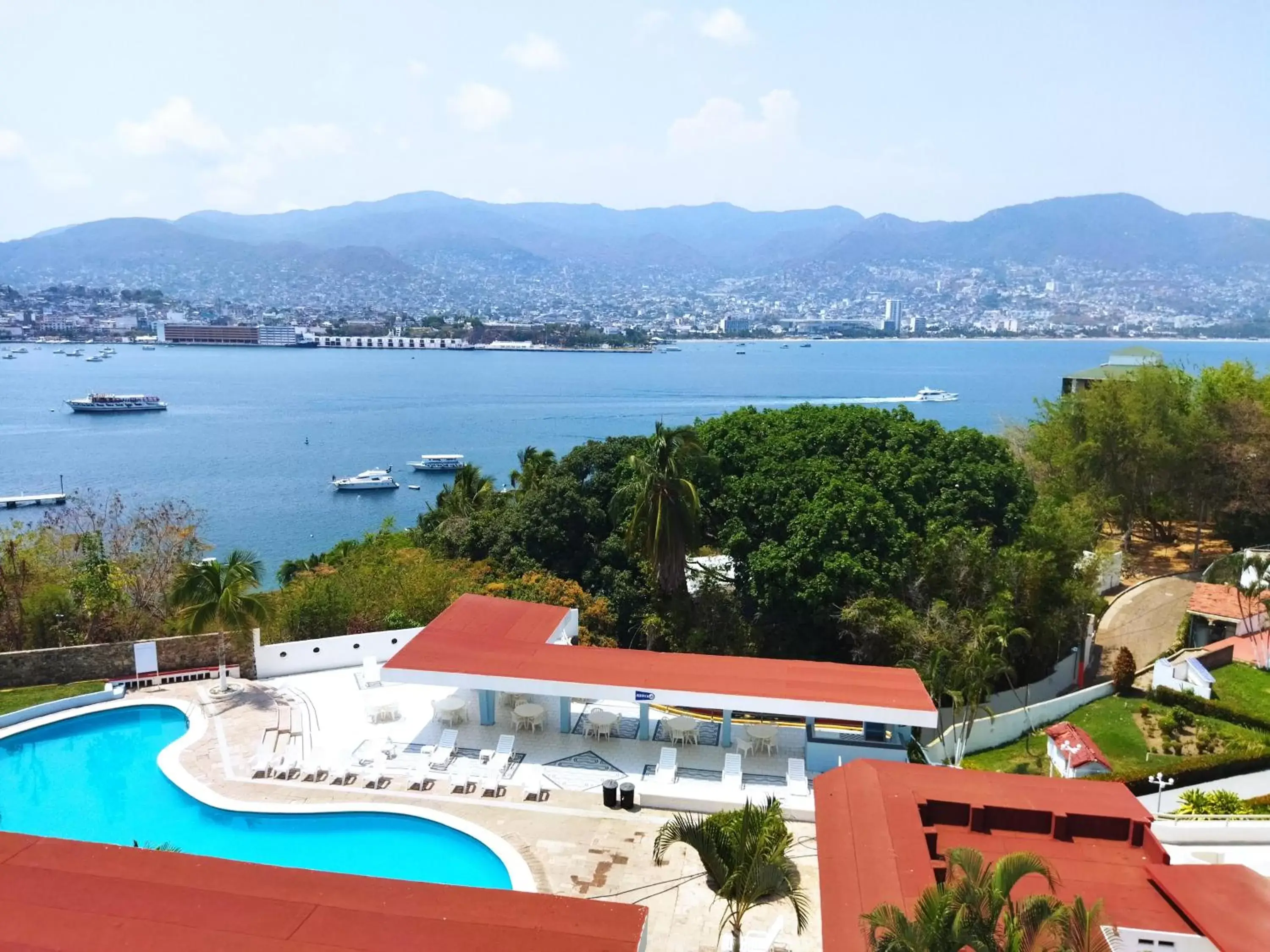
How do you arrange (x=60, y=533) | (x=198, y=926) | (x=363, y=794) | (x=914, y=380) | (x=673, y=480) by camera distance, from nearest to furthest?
(x=198, y=926), (x=363, y=794), (x=673, y=480), (x=60, y=533), (x=914, y=380)

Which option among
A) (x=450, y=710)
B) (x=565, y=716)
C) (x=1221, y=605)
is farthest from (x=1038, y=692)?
(x=450, y=710)

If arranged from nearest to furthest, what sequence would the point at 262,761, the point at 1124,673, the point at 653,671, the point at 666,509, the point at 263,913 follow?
the point at 263,913
the point at 262,761
the point at 653,671
the point at 1124,673
the point at 666,509

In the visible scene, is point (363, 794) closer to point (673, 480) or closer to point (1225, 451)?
point (673, 480)

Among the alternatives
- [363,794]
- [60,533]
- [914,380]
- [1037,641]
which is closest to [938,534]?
[1037,641]

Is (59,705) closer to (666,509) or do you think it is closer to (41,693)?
(41,693)

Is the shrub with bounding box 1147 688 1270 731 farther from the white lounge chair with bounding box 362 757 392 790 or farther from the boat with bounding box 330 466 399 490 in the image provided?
the boat with bounding box 330 466 399 490

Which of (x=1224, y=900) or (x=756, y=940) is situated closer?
(x=1224, y=900)
